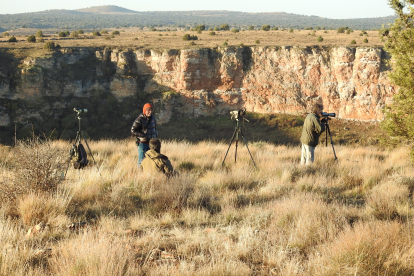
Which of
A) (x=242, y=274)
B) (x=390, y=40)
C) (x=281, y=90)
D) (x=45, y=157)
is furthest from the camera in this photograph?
(x=281, y=90)

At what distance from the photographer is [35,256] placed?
323 centimetres

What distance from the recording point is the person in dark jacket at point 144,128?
23.1 feet

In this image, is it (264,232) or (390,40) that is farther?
(390,40)

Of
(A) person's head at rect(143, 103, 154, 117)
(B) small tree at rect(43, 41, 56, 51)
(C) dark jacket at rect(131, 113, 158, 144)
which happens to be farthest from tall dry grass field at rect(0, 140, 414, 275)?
(B) small tree at rect(43, 41, 56, 51)

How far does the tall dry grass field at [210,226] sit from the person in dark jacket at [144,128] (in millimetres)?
670

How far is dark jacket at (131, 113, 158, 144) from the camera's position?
7.04m

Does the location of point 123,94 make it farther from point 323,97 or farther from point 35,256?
point 35,256

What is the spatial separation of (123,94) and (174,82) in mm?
4937

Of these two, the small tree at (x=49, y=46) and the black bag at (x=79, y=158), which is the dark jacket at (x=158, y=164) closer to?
the black bag at (x=79, y=158)

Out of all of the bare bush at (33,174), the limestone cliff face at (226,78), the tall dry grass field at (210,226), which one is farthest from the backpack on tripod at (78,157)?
the limestone cliff face at (226,78)

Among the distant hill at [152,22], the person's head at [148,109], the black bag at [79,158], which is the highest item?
the distant hill at [152,22]

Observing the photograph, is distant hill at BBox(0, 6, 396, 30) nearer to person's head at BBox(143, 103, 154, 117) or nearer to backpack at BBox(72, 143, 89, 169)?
person's head at BBox(143, 103, 154, 117)

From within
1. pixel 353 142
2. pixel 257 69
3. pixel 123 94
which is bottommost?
pixel 353 142

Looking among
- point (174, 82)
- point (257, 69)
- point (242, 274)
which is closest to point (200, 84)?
point (174, 82)
